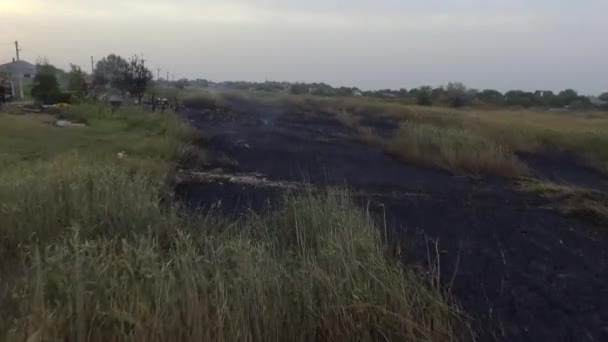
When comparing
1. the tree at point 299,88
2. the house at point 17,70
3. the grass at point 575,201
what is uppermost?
the grass at point 575,201

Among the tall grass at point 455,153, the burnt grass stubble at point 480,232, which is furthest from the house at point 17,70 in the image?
the burnt grass stubble at point 480,232

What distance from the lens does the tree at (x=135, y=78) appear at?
4475 centimetres

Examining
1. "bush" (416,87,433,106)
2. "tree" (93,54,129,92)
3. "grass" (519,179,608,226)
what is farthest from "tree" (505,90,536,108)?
"grass" (519,179,608,226)

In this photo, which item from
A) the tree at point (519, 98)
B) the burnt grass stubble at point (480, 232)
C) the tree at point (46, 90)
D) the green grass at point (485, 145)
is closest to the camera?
the burnt grass stubble at point (480, 232)

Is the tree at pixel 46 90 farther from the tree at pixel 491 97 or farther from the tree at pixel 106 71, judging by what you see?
the tree at pixel 491 97

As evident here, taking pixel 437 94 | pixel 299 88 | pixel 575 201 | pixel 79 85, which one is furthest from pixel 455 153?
pixel 299 88

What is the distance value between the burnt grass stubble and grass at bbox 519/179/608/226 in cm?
37

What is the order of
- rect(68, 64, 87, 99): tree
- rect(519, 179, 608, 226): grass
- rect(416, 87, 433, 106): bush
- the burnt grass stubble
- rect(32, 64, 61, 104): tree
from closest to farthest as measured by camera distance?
the burnt grass stubble
rect(519, 179, 608, 226): grass
rect(32, 64, 61, 104): tree
rect(68, 64, 87, 99): tree
rect(416, 87, 433, 106): bush

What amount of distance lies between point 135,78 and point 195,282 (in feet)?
140

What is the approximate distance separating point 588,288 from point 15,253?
24.9ft

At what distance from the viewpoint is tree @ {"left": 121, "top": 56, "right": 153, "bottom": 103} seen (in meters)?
44.8

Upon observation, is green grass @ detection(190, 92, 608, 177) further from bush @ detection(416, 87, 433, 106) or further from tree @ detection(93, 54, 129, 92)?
bush @ detection(416, 87, 433, 106)

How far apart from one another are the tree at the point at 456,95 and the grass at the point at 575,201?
6183 centimetres

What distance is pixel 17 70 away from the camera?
73250 millimetres
